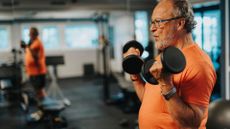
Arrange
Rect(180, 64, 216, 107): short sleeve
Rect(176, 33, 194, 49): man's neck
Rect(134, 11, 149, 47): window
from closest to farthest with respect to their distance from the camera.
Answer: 1. Rect(180, 64, 216, 107): short sleeve
2. Rect(176, 33, 194, 49): man's neck
3. Rect(134, 11, 149, 47): window

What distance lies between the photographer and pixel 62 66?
4.65m

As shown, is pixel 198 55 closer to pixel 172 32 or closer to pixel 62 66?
pixel 172 32

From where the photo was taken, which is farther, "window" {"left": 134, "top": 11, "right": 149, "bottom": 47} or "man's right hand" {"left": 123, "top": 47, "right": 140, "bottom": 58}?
"window" {"left": 134, "top": 11, "right": 149, "bottom": 47}

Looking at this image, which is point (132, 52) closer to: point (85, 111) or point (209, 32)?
point (85, 111)

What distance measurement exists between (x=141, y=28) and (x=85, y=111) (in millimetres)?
1654

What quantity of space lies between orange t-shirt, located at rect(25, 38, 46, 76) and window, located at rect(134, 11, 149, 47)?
5.16 ft

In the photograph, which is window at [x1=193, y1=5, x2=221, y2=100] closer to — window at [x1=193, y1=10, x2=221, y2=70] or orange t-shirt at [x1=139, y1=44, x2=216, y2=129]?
window at [x1=193, y1=10, x2=221, y2=70]

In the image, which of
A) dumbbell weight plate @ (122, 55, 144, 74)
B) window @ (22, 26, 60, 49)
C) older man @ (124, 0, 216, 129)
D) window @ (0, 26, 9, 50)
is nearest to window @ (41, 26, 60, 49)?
window @ (22, 26, 60, 49)

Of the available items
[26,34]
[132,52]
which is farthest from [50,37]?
[132,52]

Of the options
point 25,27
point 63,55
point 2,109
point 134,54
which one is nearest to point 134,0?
point 63,55

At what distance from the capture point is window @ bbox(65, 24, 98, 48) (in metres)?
4.64

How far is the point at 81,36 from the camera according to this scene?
475 centimetres

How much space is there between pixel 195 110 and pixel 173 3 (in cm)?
43

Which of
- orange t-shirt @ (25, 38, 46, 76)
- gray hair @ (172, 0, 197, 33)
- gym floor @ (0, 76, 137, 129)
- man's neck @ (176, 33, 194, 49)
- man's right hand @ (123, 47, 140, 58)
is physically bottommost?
gym floor @ (0, 76, 137, 129)
